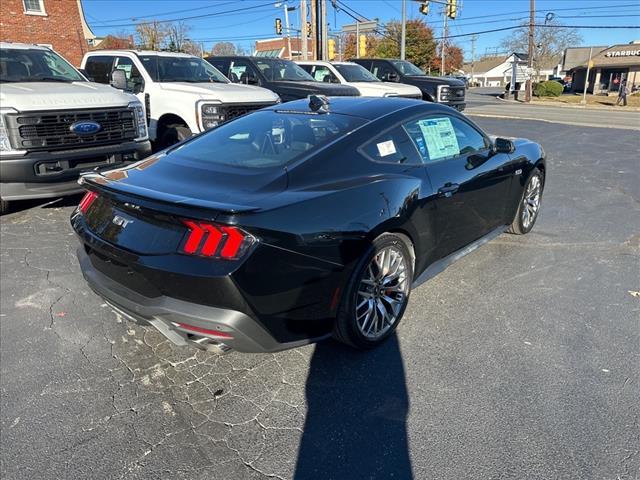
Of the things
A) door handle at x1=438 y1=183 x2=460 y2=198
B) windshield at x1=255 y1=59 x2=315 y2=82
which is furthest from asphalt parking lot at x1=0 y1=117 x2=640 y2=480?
windshield at x1=255 y1=59 x2=315 y2=82

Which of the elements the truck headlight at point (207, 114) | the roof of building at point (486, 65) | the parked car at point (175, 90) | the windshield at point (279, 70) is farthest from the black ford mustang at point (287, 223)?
the roof of building at point (486, 65)

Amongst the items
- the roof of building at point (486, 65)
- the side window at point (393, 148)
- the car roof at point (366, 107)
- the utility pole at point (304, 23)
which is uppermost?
the roof of building at point (486, 65)

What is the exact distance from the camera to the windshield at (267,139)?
2.99 m

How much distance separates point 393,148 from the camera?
3.22 metres

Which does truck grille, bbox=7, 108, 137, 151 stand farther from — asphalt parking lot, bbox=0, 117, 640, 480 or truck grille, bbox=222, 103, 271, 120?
asphalt parking lot, bbox=0, 117, 640, 480

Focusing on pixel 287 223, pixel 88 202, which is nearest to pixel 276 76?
pixel 88 202

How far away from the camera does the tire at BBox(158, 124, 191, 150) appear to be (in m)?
7.35

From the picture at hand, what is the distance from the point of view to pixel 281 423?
8.03ft

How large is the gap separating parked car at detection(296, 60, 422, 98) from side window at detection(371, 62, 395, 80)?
2249mm

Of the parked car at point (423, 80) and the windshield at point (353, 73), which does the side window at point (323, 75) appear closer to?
the windshield at point (353, 73)

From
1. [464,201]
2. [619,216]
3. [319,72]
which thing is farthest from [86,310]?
[319,72]

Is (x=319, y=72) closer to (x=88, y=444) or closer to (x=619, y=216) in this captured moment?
(x=619, y=216)

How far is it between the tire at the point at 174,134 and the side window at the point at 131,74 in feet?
3.23

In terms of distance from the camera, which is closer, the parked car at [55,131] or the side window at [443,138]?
the side window at [443,138]
